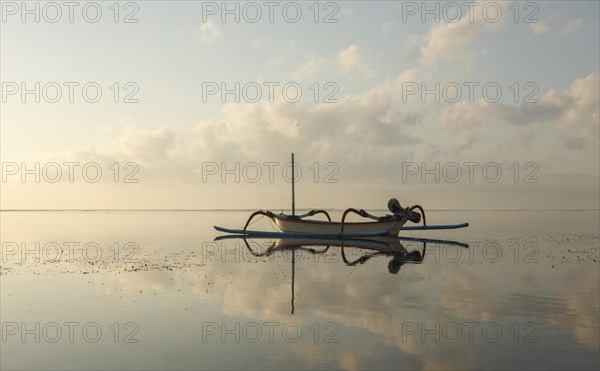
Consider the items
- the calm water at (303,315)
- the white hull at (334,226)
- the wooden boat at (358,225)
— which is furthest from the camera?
the white hull at (334,226)

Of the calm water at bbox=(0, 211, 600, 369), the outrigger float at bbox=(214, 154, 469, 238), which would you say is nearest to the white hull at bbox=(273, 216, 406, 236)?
the outrigger float at bbox=(214, 154, 469, 238)

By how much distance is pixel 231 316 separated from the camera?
1833 cm

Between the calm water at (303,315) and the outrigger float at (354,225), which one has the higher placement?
the outrigger float at (354,225)

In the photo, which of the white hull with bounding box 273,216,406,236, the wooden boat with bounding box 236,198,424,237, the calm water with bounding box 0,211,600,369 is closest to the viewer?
the calm water with bounding box 0,211,600,369

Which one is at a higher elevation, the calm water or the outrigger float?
the outrigger float

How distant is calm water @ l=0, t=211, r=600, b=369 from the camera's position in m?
13.3

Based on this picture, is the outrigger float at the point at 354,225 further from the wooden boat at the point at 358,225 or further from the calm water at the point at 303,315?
the calm water at the point at 303,315

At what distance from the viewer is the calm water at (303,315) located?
43.7 feet

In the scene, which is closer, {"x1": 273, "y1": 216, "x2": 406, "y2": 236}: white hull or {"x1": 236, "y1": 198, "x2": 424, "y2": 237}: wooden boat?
{"x1": 236, "y1": 198, "x2": 424, "y2": 237}: wooden boat

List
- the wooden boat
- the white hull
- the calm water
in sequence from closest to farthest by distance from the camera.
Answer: the calm water, the wooden boat, the white hull

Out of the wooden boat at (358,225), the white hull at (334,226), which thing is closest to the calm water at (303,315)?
the wooden boat at (358,225)

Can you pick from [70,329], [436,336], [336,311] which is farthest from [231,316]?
[436,336]

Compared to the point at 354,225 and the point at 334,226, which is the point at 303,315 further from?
the point at 334,226

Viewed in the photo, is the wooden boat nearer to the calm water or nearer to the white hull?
the white hull
